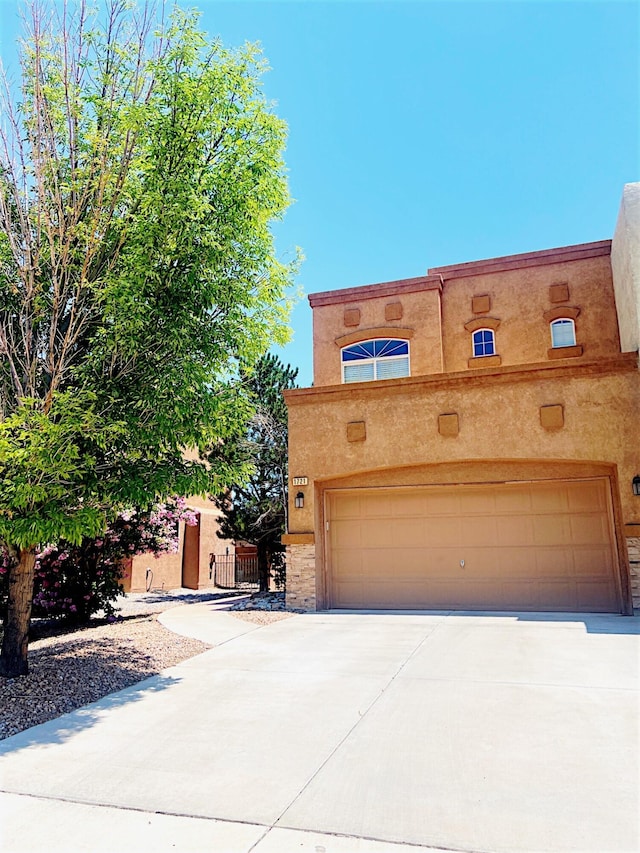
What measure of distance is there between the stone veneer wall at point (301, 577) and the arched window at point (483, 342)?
670 centimetres

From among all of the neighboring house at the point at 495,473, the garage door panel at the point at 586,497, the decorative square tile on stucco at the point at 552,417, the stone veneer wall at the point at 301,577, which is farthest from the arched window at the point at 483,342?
the stone veneer wall at the point at 301,577

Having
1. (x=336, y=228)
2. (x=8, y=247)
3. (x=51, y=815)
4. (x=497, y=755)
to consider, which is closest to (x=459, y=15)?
(x=336, y=228)

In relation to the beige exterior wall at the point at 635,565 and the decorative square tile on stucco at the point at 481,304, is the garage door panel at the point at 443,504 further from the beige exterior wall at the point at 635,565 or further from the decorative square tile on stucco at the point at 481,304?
the decorative square tile on stucco at the point at 481,304

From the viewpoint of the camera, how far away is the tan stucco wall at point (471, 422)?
37.6 ft

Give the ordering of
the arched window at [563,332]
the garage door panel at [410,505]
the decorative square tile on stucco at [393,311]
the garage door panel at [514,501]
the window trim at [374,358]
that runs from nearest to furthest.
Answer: the garage door panel at [514,501] → the garage door panel at [410,505] → the arched window at [563,332] → the window trim at [374,358] → the decorative square tile on stucco at [393,311]

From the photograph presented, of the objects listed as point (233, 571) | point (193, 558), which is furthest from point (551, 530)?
point (233, 571)

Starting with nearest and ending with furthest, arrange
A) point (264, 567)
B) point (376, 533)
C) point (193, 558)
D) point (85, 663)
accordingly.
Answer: point (85, 663) → point (376, 533) → point (264, 567) → point (193, 558)

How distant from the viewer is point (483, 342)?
15586mm

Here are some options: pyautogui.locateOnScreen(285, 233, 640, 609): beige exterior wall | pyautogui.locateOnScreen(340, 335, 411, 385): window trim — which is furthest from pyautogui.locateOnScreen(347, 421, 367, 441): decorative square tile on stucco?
pyautogui.locateOnScreen(340, 335, 411, 385): window trim

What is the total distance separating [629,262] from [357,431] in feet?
20.9

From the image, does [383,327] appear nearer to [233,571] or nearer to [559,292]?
[559,292]

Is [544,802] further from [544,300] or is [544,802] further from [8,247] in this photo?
[544,300]

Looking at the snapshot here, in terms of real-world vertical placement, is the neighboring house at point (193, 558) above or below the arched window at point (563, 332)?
below

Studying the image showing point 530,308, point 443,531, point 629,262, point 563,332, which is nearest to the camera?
point 629,262
